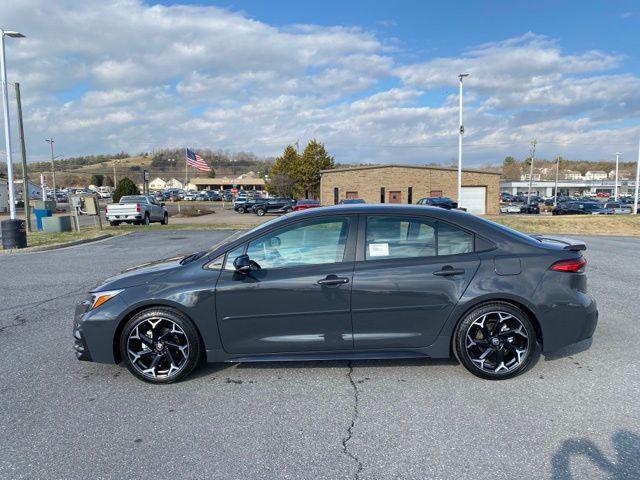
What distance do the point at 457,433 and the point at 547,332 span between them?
4.76 feet

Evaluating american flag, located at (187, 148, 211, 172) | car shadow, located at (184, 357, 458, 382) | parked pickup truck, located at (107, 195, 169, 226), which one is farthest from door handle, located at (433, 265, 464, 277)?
american flag, located at (187, 148, 211, 172)

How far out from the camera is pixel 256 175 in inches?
5650

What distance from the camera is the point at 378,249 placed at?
159 inches

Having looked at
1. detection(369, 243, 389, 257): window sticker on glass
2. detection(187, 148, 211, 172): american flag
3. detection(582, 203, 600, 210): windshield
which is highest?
detection(187, 148, 211, 172): american flag

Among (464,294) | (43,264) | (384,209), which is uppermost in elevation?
(384,209)

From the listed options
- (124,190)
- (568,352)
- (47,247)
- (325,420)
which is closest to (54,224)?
(47,247)

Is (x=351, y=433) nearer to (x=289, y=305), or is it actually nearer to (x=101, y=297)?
(x=289, y=305)

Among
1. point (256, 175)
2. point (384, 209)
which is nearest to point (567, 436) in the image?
point (384, 209)

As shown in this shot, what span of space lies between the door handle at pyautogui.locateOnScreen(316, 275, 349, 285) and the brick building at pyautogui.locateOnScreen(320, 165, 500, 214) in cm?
4104

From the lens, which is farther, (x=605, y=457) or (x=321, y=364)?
(x=321, y=364)

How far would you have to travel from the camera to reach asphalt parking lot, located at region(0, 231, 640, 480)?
278 cm

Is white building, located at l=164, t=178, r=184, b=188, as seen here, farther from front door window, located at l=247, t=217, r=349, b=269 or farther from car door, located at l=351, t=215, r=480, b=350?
car door, located at l=351, t=215, r=480, b=350

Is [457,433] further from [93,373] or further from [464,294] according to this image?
[93,373]

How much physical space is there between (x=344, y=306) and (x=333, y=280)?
0.81 feet
